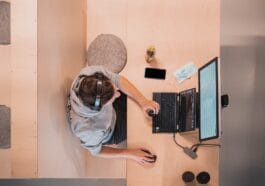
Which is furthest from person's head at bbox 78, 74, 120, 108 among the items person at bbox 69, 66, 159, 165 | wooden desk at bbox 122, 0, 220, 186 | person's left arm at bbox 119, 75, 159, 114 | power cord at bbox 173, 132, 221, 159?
power cord at bbox 173, 132, 221, 159

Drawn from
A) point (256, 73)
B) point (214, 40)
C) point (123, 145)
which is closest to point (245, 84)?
point (256, 73)

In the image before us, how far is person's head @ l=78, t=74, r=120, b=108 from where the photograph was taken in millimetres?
1323

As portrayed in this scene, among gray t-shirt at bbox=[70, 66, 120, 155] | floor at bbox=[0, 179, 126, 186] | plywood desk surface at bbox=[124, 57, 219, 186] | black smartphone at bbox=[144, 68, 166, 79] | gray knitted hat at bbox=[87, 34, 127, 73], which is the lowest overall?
floor at bbox=[0, 179, 126, 186]

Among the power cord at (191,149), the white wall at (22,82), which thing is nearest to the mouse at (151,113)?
the power cord at (191,149)

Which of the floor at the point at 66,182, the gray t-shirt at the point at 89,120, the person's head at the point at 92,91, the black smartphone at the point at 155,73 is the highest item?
the black smartphone at the point at 155,73

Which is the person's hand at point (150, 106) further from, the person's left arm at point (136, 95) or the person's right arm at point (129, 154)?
the person's right arm at point (129, 154)

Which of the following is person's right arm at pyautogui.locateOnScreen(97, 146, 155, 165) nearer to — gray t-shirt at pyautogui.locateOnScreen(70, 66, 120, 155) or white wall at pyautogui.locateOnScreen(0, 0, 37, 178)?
gray t-shirt at pyautogui.locateOnScreen(70, 66, 120, 155)

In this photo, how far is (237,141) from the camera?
229 centimetres

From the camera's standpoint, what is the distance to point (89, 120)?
4.93 ft

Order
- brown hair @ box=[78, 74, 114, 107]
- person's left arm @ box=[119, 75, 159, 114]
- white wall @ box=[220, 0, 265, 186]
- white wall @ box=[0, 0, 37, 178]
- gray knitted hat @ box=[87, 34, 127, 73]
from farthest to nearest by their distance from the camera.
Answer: white wall @ box=[220, 0, 265, 186] < gray knitted hat @ box=[87, 34, 127, 73] < person's left arm @ box=[119, 75, 159, 114] < brown hair @ box=[78, 74, 114, 107] < white wall @ box=[0, 0, 37, 178]

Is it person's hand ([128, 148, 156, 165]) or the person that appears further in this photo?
person's hand ([128, 148, 156, 165])

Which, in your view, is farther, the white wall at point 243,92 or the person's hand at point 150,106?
the white wall at point 243,92

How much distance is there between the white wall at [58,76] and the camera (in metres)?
1.26

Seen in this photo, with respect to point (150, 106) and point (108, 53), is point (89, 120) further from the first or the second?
point (108, 53)
